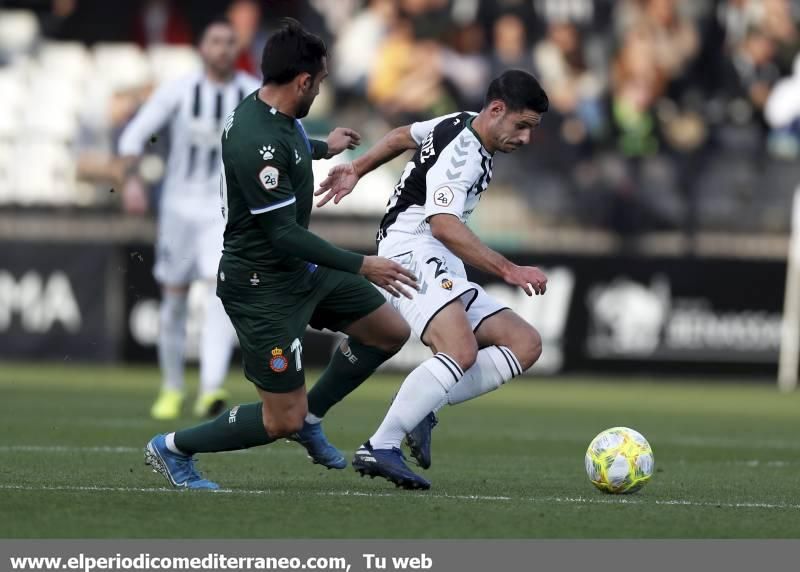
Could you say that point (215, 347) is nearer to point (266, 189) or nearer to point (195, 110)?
point (195, 110)

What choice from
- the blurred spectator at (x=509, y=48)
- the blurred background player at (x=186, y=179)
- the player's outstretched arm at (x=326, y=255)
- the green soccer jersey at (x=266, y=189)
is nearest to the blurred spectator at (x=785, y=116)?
the blurred spectator at (x=509, y=48)

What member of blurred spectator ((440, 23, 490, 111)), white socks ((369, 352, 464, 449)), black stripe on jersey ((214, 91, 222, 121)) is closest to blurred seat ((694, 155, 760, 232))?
blurred spectator ((440, 23, 490, 111))

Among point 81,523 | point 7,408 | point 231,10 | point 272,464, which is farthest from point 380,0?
point 81,523

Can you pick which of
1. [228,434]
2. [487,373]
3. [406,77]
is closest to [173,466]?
[228,434]

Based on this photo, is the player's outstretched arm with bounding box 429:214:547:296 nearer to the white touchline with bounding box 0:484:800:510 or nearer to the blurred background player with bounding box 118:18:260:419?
the white touchline with bounding box 0:484:800:510

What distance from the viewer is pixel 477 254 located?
7289mm

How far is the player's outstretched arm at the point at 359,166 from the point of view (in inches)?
300

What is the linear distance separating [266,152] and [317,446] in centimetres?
146

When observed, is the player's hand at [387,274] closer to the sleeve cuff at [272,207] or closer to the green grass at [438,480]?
the sleeve cuff at [272,207]

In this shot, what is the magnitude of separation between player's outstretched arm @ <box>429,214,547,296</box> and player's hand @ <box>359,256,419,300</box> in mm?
693

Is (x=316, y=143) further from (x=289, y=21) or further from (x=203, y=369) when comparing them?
(x=203, y=369)

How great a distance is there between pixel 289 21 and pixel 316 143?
80 cm

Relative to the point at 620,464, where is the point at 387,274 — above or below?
above

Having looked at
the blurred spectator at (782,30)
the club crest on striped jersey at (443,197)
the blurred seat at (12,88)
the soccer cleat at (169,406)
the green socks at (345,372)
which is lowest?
the soccer cleat at (169,406)
